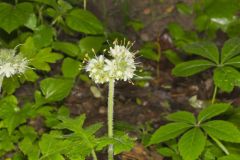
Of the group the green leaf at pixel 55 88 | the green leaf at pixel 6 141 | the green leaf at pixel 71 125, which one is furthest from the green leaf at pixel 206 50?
the green leaf at pixel 6 141

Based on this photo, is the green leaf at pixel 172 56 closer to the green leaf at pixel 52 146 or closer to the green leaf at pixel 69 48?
the green leaf at pixel 69 48

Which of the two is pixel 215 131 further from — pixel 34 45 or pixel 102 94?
pixel 102 94

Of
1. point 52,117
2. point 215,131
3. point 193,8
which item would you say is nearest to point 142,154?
point 52,117

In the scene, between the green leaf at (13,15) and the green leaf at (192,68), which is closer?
the green leaf at (192,68)

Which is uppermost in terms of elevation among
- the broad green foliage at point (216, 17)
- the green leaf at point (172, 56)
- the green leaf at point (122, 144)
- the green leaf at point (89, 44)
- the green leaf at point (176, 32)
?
the broad green foliage at point (216, 17)


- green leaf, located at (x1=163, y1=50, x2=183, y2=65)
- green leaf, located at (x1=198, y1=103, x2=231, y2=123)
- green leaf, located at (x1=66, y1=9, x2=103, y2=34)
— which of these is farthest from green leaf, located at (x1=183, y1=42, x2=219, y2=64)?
green leaf, located at (x1=163, y1=50, x2=183, y2=65)

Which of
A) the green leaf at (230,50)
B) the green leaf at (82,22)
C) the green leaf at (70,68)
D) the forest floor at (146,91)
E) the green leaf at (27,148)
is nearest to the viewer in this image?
the green leaf at (27,148)

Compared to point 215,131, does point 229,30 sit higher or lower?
higher

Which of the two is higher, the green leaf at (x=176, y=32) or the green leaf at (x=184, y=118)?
the green leaf at (x=176, y=32)
